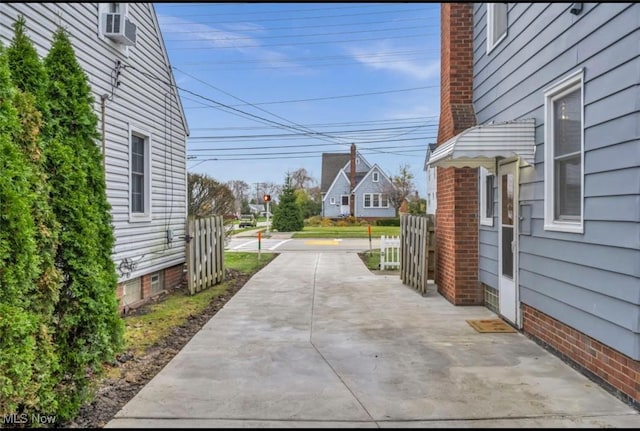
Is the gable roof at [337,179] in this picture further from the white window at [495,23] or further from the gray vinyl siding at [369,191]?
the white window at [495,23]

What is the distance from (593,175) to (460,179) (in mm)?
3447

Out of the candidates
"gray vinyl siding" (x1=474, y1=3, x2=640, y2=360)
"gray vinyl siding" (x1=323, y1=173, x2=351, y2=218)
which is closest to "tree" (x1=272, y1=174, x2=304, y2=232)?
"gray vinyl siding" (x1=323, y1=173, x2=351, y2=218)

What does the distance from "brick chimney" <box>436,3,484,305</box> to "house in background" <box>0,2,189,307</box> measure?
5.10 metres

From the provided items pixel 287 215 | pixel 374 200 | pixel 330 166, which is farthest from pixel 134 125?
pixel 330 166

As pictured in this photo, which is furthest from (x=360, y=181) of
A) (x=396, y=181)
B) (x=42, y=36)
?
(x=42, y=36)

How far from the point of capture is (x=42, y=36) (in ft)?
17.1

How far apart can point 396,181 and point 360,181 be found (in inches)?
165

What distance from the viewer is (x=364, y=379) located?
4.03 m

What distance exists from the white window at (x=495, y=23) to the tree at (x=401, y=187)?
124 ft

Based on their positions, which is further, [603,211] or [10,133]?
[603,211]

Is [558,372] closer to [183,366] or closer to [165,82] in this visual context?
[183,366]

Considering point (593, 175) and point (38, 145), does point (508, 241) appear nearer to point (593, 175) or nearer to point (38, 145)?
point (593, 175)

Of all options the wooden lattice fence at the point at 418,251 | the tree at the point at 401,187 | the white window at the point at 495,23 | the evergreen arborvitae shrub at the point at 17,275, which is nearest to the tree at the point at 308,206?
the tree at the point at 401,187

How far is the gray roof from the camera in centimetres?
5178
